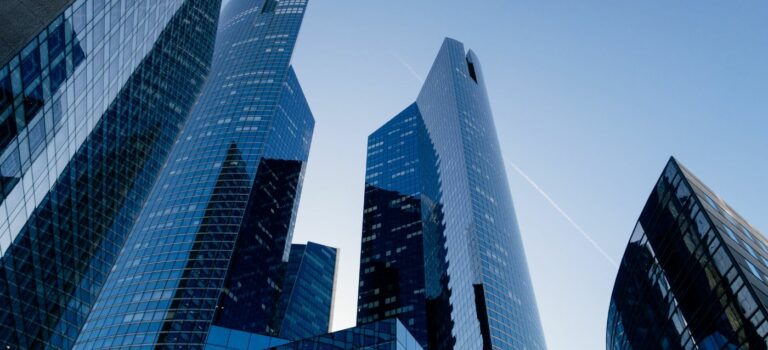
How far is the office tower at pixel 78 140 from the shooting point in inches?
1619

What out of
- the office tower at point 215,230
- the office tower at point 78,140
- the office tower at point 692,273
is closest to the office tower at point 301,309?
the office tower at point 215,230

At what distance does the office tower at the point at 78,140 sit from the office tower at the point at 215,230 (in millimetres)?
40586

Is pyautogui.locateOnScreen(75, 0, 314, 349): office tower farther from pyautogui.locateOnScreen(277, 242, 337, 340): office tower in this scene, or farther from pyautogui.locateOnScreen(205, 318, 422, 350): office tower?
pyautogui.locateOnScreen(205, 318, 422, 350): office tower

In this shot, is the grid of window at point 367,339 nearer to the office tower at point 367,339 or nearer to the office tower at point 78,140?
the office tower at point 367,339

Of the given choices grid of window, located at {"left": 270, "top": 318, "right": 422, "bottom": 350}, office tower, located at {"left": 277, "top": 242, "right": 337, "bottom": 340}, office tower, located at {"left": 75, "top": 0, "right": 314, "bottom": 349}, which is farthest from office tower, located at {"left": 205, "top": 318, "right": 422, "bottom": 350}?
office tower, located at {"left": 277, "top": 242, "right": 337, "bottom": 340}

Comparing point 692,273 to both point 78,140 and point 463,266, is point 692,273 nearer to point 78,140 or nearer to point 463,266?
point 78,140

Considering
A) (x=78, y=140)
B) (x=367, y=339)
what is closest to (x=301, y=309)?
(x=78, y=140)

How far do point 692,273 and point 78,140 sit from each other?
53.9 meters

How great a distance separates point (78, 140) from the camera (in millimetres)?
56094

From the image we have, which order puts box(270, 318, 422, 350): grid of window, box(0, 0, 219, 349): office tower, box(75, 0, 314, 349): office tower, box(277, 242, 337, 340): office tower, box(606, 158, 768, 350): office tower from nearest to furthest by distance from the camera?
box(606, 158, 768, 350): office tower → box(0, 0, 219, 349): office tower → box(270, 318, 422, 350): grid of window → box(75, 0, 314, 349): office tower → box(277, 242, 337, 340): office tower

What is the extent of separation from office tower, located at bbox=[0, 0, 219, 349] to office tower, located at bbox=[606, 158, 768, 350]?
4286 centimetres

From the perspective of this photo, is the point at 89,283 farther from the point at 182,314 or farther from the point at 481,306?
the point at 481,306

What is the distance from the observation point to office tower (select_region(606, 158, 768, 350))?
3741 cm

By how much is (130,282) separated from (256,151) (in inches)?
2096
